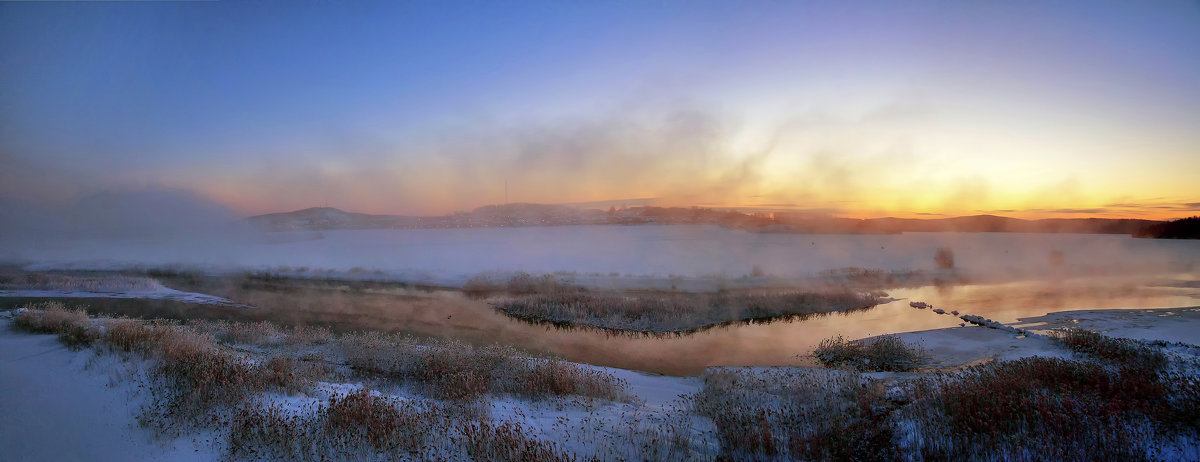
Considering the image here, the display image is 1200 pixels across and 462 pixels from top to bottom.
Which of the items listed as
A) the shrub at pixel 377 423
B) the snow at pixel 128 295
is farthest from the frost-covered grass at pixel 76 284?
the shrub at pixel 377 423

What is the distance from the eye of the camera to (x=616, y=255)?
174ft

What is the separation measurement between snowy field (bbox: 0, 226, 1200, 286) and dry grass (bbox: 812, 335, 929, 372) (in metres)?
18.9

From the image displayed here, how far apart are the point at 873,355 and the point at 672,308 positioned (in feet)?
31.4

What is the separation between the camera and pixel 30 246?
49.9 meters

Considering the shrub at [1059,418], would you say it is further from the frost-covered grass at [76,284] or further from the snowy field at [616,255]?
the frost-covered grass at [76,284]

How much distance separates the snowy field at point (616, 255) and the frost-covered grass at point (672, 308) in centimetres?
908

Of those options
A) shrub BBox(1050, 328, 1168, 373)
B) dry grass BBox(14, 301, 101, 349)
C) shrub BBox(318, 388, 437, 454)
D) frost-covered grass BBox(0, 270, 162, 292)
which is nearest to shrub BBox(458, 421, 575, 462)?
shrub BBox(318, 388, 437, 454)

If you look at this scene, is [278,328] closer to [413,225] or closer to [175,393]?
[175,393]

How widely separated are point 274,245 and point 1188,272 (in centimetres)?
9744

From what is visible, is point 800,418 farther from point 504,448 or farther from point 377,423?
point 377,423

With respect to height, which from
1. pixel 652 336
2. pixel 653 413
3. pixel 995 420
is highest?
pixel 995 420

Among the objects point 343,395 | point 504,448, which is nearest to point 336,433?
point 504,448

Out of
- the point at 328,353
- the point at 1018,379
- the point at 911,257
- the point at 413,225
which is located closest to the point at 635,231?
the point at 911,257

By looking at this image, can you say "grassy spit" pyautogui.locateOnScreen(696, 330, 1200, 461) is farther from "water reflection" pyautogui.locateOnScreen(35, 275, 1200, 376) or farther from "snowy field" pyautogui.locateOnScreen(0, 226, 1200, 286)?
"snowy field" pyautogui.locateOnScreen(0, 226, 1200, 286)
